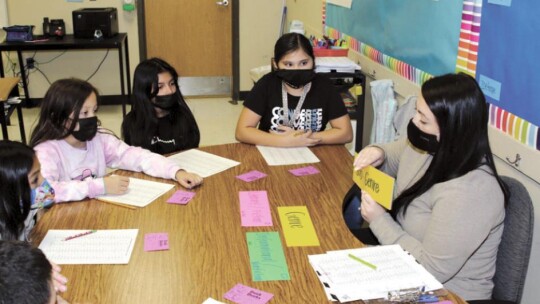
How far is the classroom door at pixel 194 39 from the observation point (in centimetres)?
579

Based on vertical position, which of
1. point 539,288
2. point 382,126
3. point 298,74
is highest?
point 298,74

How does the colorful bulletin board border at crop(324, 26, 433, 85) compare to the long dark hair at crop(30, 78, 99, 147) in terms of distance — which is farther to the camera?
the colorful bulletin board border at crop(324, 26, 433, 85)

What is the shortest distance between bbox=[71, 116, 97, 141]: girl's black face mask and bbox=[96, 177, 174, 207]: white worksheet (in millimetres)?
238

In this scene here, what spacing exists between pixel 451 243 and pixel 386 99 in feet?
5.81

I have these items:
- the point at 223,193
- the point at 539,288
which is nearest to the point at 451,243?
the point at 539,288

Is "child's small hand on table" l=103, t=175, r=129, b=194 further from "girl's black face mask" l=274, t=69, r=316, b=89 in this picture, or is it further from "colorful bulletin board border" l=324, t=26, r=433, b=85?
"colorful bulletin board border" l=324, t=26, r=433, b=85

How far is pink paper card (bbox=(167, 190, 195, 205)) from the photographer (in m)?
1.83

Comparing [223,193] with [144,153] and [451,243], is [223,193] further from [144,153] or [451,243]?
[451,243]

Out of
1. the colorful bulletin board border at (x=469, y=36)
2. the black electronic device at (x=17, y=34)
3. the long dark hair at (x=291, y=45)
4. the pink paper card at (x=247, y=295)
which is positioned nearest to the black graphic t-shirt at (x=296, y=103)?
the long dark hair at (x=291, y=45)

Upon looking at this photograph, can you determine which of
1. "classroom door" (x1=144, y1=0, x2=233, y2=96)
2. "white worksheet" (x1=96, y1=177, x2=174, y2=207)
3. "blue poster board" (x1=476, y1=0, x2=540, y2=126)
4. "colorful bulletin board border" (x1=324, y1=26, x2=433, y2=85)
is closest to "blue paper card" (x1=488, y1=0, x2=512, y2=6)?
"blue poster board" (x1=476, y1=0, x2=540, y2=126)

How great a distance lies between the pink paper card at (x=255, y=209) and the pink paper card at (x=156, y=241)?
0.25 metres

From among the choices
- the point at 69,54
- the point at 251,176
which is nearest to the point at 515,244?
the point at 251,176

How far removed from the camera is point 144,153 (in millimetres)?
2145

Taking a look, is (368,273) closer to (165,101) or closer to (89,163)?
(89,163)
